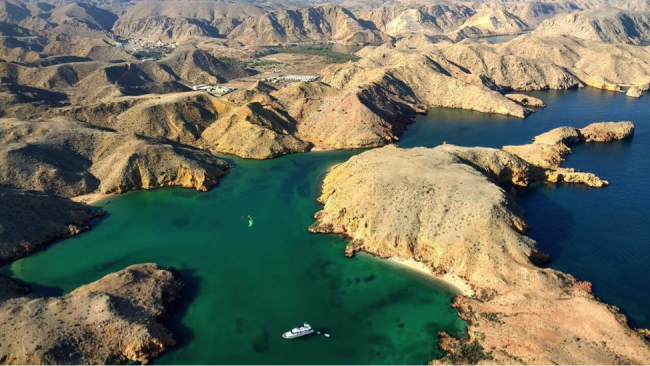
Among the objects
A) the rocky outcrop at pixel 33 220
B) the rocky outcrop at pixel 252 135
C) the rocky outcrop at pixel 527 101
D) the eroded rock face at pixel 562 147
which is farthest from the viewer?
the rocky outcrop at pixel 527 101

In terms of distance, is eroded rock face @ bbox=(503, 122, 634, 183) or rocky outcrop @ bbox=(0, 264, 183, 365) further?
eroded rock face @ bbox=(503, 122, 634, 183)

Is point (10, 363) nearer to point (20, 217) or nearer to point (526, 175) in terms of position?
point (20, 217)

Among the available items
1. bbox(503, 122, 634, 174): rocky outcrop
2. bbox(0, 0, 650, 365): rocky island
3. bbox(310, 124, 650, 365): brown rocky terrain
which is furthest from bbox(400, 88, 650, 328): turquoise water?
bbox(310, 124, 650, 365): brown rocky terrain

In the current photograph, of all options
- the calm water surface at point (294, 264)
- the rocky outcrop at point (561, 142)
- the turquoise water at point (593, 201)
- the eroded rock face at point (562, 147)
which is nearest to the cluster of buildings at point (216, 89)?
the calm water surface at point (294, 264)

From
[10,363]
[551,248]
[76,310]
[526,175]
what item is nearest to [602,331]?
[551,248]

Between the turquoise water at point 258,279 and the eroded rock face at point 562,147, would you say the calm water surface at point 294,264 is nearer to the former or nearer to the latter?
the turquoise water at point 258,279

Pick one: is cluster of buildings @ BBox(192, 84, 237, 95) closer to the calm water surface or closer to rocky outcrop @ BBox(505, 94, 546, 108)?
the calm water surface
